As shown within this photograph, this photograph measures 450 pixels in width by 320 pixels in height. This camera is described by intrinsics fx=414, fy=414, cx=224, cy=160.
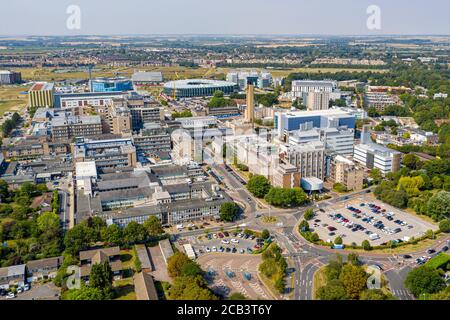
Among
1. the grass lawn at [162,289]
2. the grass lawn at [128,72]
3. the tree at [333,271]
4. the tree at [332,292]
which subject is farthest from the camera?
the grass lawn at [128,72]

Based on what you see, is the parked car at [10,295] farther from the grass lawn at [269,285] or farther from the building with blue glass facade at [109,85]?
the building with blue glass facade at [109,85]

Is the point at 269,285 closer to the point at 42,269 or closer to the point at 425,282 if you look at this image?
the point at 425,282

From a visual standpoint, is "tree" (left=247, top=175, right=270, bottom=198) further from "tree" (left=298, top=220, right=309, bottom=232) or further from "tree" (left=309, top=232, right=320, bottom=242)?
"tree" (left=309, top=232, right=320, bottom=242)

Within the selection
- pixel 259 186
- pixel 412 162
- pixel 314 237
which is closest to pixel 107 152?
pixel 259 186

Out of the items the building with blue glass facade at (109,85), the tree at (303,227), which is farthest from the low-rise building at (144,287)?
the building with blue glass facade at (109,85)

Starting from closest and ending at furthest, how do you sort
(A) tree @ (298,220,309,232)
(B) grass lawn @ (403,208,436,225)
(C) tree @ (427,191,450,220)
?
1. (A) tree @ (298,220,309,232)
2. (C) tree @ (427,191,450,220)
3. (B) grass lawn @ (403,208,436,225)

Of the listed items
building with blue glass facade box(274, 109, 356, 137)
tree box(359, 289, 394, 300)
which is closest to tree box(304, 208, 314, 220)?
tree box(359, 289, 394, 300)
